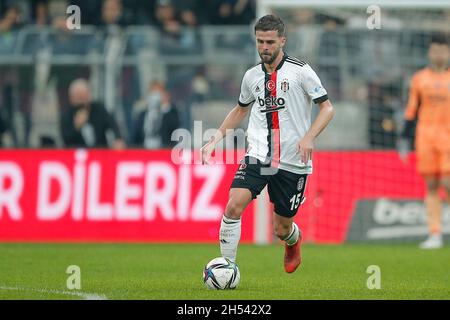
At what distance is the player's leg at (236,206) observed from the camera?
9.20 meters

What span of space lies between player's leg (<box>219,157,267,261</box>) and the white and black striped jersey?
0.80 ft

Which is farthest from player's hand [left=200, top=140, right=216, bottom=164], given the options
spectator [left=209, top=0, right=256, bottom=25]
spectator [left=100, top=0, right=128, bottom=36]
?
spectator [left=209, top=0, right=256, bottom=25]

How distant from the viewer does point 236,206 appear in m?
9.20

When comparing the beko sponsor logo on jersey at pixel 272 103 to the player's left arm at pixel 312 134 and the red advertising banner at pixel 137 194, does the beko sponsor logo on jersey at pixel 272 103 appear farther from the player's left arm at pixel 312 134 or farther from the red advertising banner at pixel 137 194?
the red advertising banner at pixel 137 194

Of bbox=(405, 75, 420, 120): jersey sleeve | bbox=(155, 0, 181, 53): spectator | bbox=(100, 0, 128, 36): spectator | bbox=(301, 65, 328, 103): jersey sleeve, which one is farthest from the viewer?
bbox=(100, 0, 128, 36): spectator

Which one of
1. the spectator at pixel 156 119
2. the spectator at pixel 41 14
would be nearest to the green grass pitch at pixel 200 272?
the spectator at pixel 156 119

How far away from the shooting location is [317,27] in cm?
1678

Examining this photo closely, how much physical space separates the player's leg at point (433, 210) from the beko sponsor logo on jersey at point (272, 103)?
20.2 feet

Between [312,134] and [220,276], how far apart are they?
4.30 feet

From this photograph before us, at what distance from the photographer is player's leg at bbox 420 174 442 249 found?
15.2 metres

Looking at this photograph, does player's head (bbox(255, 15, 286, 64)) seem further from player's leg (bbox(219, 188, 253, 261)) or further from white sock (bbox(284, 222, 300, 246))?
white sock (bbox(284, 222, 300, 246))

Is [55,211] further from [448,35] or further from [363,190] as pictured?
[448,35]

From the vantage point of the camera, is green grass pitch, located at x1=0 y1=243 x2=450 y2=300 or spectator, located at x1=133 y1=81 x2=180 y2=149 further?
spectator, located at x1=133 y1=81 x2=180 y2=149
